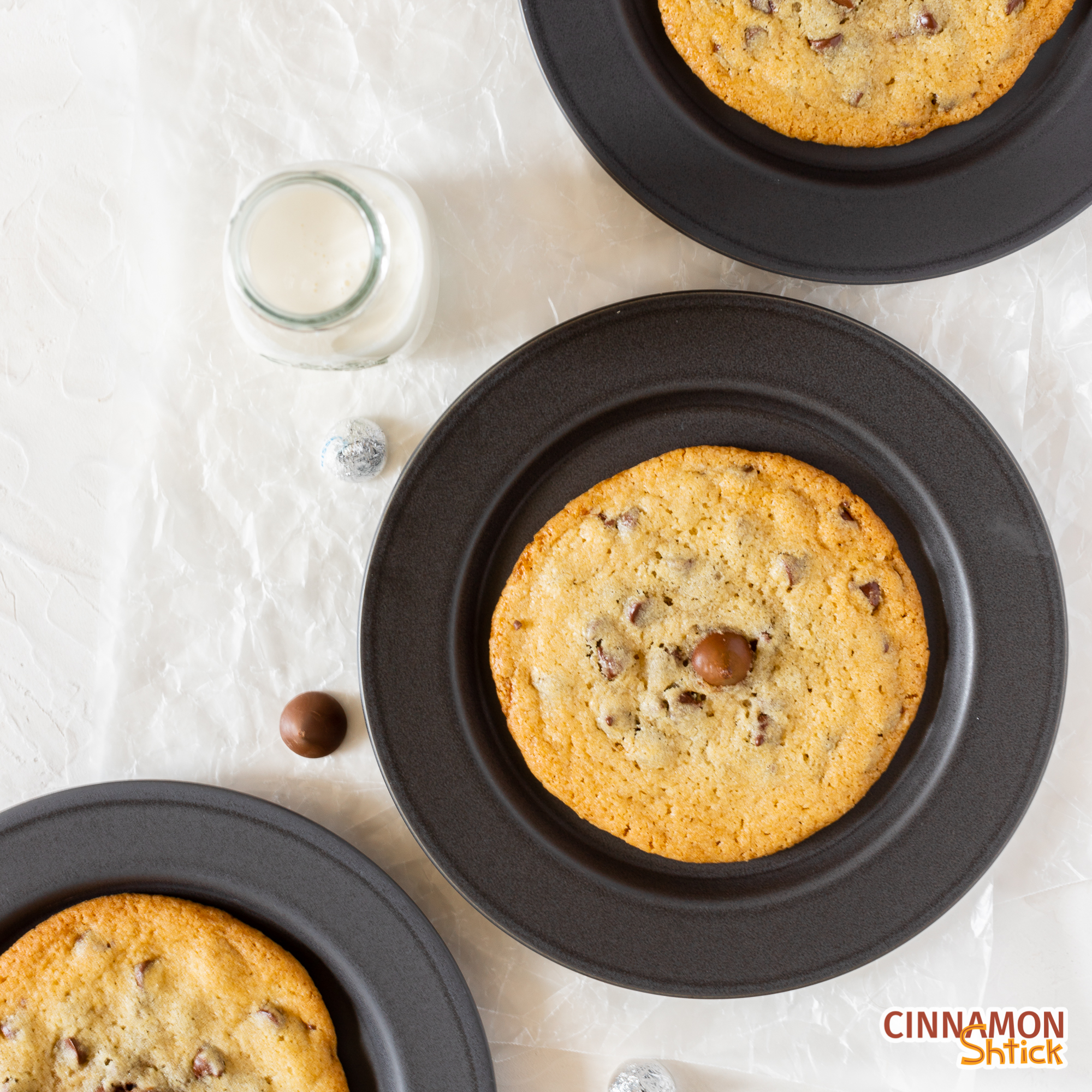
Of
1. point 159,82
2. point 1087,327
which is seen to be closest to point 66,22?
point 159,82

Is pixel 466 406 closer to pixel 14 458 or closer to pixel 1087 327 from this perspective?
pixel 14 458

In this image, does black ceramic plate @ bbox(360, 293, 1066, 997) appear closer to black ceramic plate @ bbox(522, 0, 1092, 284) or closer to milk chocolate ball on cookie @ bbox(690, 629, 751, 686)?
black ceramic plate @ bbox(522, 0, 1092, 284)

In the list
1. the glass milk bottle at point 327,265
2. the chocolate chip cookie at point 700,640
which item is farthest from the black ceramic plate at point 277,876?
the glass milk bottle at point 327,265

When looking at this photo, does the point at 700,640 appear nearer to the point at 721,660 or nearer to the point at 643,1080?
the point at 721,660

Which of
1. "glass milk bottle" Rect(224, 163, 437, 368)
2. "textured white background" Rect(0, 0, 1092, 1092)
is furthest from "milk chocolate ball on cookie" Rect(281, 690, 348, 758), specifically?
"glass milk bottle" Rect(224, 163, 437, 368)

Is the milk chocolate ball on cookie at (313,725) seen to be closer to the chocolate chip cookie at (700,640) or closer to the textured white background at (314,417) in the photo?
the textured white background at (314,417)
